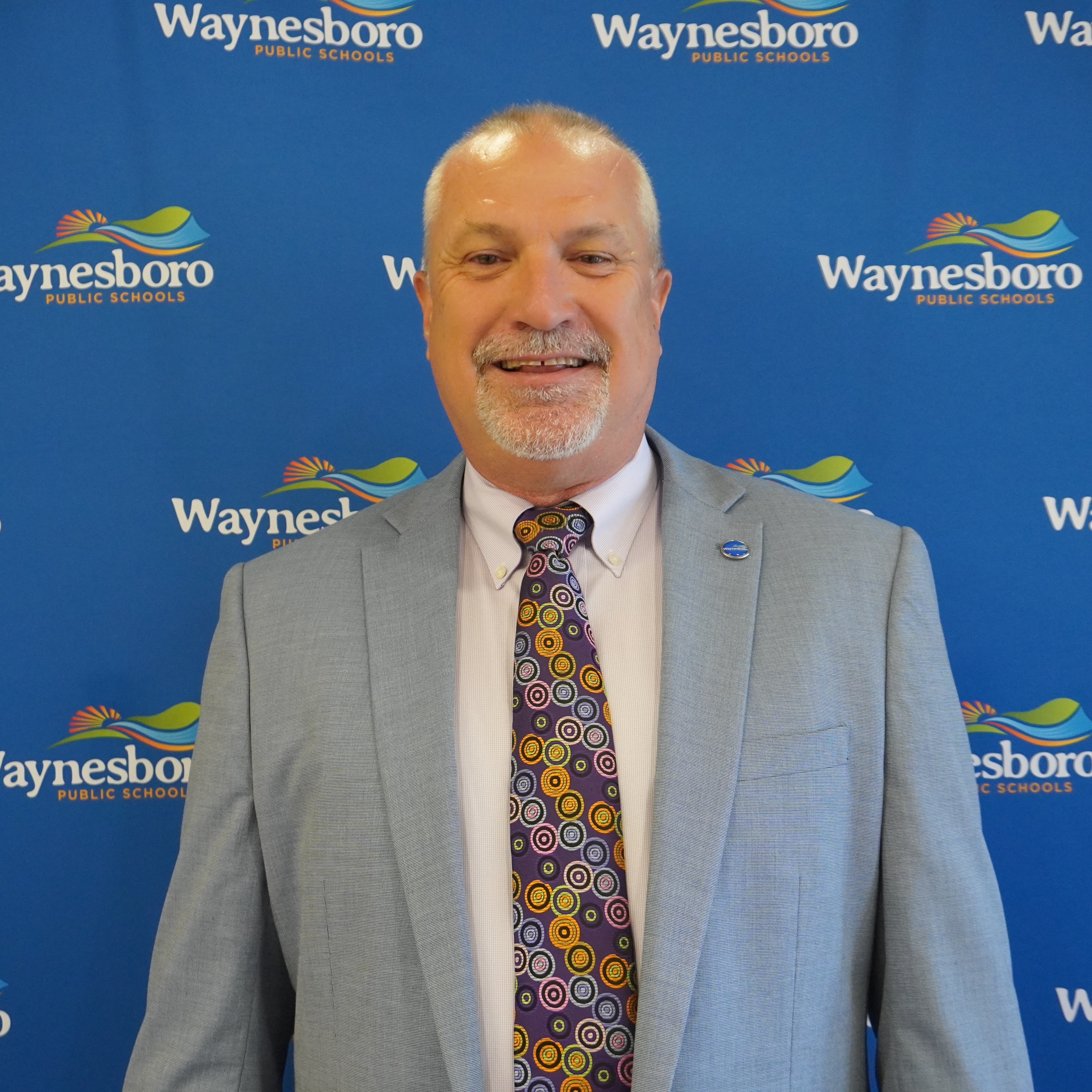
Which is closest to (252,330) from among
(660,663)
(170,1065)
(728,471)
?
(728,471)

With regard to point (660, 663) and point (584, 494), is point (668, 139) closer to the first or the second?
point (584, 494)

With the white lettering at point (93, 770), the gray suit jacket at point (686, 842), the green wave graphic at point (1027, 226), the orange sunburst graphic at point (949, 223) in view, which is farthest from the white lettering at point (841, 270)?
the white lettering at point (93, 770)

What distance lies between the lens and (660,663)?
155 centimetres

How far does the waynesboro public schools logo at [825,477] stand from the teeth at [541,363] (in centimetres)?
72

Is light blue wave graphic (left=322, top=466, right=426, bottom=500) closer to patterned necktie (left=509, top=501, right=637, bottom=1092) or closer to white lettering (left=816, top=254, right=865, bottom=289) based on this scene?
patterned necktie (left=509, top=501, right=637, bottom=1092)

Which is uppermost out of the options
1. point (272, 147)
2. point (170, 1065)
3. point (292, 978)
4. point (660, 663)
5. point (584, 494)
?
point (272, 147)

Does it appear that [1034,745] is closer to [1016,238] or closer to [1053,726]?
[1053,726]

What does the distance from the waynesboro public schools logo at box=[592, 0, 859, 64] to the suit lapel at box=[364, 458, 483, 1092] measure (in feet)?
3.76

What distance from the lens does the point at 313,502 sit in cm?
228

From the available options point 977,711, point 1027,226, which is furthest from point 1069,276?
point 977,711

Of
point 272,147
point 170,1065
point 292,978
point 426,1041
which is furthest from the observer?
point 272,147

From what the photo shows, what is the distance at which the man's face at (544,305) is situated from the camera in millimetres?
1604

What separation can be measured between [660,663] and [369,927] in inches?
22.5

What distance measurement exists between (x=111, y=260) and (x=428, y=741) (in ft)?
4.44
